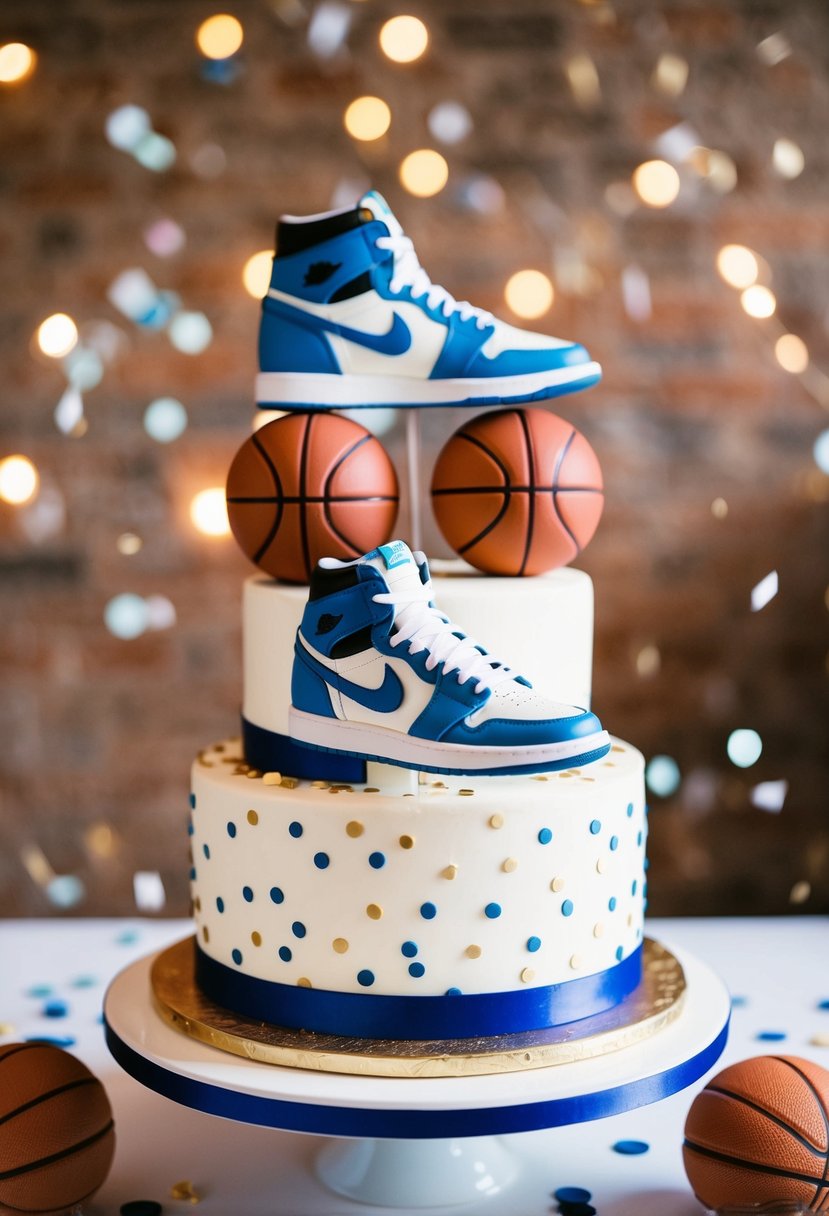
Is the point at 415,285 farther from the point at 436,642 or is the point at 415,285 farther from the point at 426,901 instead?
the point at 426,901

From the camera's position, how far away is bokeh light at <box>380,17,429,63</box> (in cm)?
278

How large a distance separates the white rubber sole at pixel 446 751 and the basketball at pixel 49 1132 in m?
0.61

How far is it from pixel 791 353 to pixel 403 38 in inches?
43.8

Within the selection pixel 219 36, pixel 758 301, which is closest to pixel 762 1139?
pixel 758 301

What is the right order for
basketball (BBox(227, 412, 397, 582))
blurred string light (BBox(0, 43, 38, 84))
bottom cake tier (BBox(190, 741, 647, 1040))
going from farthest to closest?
blurred string light (BBox(0, 43, 38, 84))
basketball (BBox(227, 412, 397, 582))
bottom cake tier (BBox(190, 741, 647, 1040))

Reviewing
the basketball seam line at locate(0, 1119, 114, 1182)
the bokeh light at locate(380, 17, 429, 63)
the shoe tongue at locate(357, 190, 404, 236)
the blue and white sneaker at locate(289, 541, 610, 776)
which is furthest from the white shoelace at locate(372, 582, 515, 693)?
the bokeh light at locate(380, 17, 429, 63)

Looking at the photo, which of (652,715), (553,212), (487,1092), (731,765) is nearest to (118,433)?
(553,212)

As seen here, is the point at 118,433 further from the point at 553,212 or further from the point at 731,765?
the point at 731,765

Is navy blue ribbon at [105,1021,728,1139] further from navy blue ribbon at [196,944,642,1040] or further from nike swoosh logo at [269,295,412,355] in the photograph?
nike swoosh logo at [269,295,412,355]

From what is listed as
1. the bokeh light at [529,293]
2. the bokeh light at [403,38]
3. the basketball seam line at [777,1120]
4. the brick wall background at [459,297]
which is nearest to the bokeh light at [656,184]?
the brick wall background at [459,297]

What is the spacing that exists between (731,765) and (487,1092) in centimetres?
162

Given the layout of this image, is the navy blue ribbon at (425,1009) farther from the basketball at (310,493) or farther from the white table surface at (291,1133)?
the basketball at (310,493)

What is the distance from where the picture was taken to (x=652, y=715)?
292 centimetres

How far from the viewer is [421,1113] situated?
1449mm
